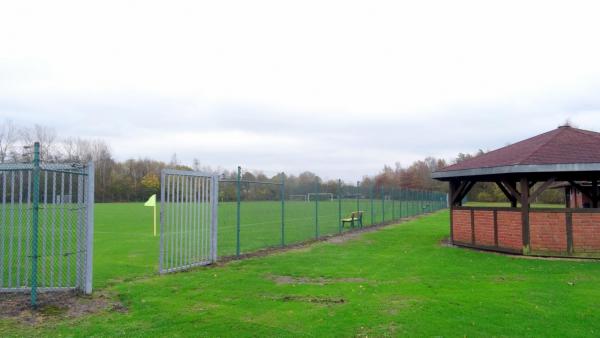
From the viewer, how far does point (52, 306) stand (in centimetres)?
684

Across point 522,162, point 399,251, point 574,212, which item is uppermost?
point 522,162

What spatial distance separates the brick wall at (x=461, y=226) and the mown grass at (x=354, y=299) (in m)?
2.02

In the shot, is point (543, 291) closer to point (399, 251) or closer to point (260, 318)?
point (260, 318)

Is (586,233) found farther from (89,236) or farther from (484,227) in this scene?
(89,236)

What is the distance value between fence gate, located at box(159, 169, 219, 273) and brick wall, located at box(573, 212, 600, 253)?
28.7ft

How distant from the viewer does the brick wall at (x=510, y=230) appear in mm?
12134

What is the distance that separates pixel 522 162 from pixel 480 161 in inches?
88.9

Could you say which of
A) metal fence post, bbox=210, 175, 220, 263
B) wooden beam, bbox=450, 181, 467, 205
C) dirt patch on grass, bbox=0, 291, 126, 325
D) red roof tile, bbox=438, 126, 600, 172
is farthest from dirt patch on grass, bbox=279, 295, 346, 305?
wooden beam, bbox=450, 181, 467, 205

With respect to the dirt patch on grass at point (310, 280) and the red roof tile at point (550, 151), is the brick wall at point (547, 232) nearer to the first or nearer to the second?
the red roof tile at point (550, 151)

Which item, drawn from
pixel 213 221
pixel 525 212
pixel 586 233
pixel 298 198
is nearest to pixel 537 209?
pixel 525 212

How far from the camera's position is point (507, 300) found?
23.4ft

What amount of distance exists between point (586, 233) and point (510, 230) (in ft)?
5.64

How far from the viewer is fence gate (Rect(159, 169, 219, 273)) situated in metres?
9.84

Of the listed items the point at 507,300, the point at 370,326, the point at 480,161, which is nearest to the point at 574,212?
the point at 480,161
